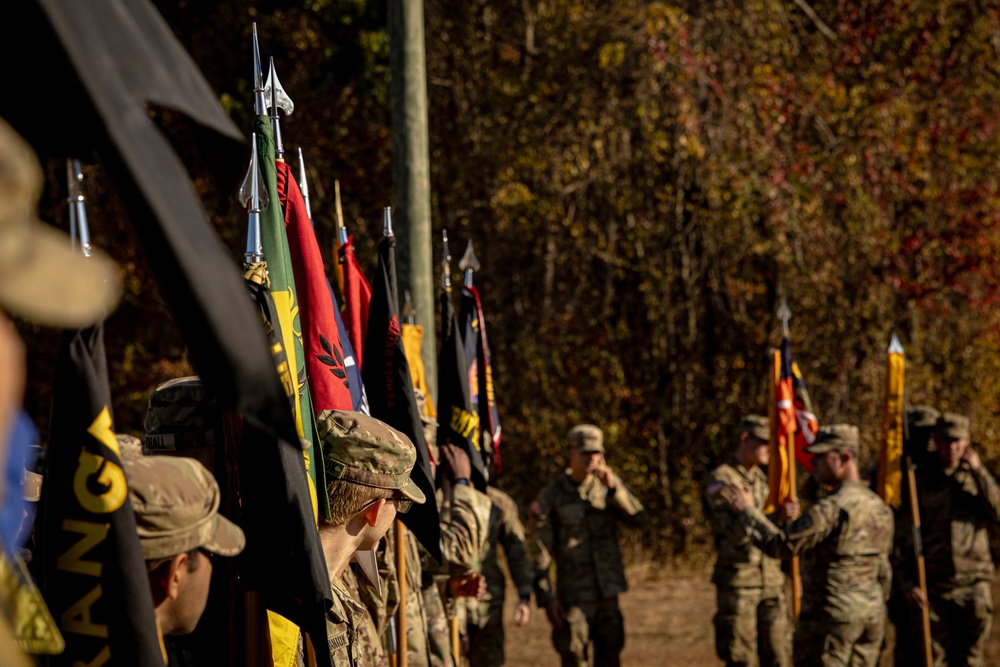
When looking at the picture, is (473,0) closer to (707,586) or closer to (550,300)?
(550,300)

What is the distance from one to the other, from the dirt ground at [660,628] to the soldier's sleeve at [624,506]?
2096 mm

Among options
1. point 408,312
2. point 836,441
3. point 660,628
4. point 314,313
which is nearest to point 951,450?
point 836,441

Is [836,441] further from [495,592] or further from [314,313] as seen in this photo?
[314,313]

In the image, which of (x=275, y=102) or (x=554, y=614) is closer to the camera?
(x=275, y=102)

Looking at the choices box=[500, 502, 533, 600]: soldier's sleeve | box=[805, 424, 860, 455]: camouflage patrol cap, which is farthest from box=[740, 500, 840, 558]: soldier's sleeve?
box=[500, 502, 533, 600]: soldier's sleeve

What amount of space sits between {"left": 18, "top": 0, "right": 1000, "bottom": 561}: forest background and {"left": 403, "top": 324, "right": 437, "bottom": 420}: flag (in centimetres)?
759

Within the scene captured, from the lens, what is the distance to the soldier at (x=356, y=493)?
397cm

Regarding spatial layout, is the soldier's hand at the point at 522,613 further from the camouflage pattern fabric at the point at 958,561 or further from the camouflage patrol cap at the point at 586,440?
the camouflage pattern fabric at the point at 958,561

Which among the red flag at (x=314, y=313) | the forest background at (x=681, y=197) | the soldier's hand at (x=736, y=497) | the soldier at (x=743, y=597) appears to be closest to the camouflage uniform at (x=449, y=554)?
the soldier's hand at (x=736, y=497)

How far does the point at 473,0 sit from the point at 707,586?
8.58m

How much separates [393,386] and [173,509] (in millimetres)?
3211

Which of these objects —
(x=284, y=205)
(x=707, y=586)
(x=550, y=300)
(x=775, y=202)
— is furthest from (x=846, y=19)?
(x=284, y=205)

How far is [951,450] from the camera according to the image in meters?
9.07

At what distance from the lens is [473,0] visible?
1645cm
